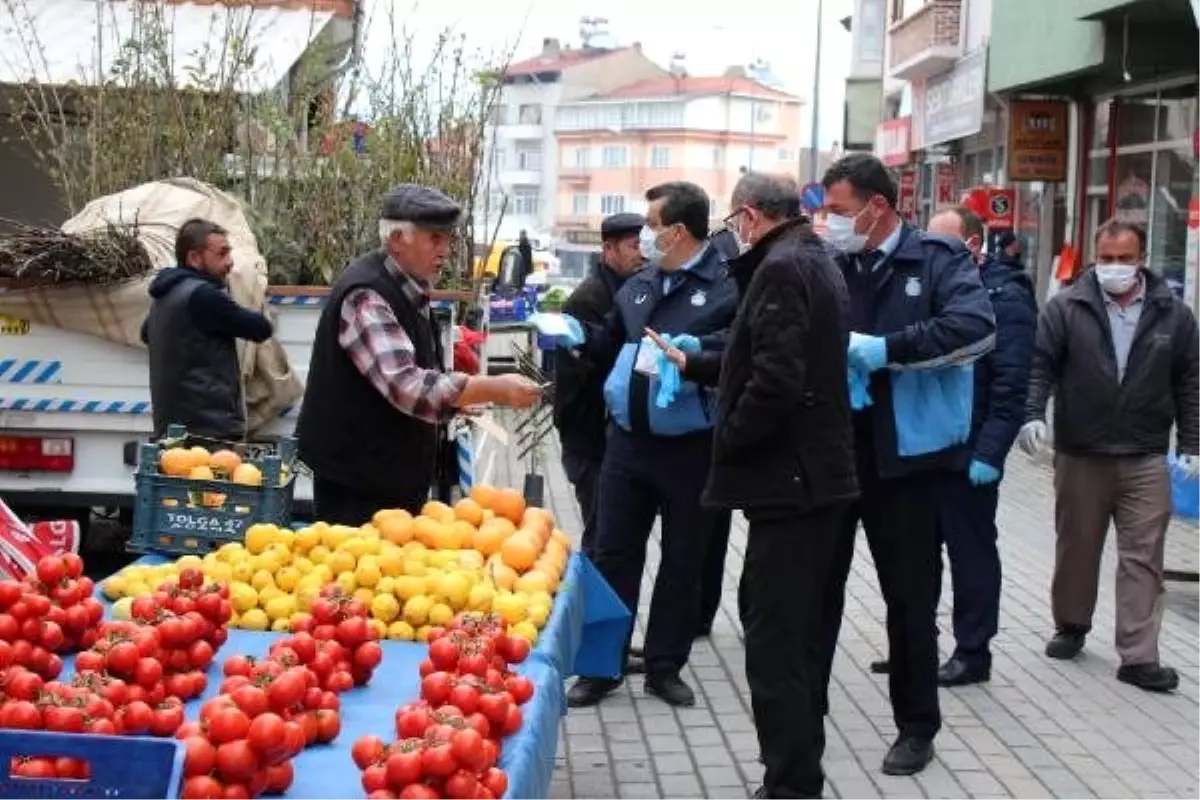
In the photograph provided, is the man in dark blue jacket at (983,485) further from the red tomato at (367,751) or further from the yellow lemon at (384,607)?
the red tomato at (367,751)

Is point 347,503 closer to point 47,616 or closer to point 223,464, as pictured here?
point 223,464

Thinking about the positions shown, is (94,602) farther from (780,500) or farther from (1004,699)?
(1004,699)

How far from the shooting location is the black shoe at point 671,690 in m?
6.98

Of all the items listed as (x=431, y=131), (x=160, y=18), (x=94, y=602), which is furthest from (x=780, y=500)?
(x=160, y=18)

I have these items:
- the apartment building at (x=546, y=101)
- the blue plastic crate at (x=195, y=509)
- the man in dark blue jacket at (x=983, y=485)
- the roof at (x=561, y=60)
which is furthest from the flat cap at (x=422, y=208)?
the roof at (x=561, y=60)

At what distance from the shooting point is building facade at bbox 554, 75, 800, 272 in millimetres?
125500

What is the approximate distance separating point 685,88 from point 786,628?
12464cm

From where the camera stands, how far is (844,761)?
6.29 m

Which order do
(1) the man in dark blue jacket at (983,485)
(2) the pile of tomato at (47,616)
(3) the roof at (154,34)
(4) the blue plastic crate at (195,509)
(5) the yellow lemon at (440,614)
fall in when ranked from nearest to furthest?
1. (2) the pile of tomato at (47,616)
2. (5) the yellow lemon at (440,614)
3. (4) the blue plastic crate at (195,509)
4. (1) the man in dark blue jacket at (983,485)
5. (3) the roof at (154,34)

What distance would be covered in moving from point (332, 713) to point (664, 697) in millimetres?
3323

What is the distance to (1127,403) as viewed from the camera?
7.45 meters

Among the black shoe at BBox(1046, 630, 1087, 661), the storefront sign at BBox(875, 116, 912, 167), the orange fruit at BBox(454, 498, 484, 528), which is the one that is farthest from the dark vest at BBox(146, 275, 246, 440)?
the storefront sign at BBox(875, 116, 912, 167)

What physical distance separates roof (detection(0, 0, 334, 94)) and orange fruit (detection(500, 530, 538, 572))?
24.6 feet

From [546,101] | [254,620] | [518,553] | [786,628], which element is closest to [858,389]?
[786,628]
